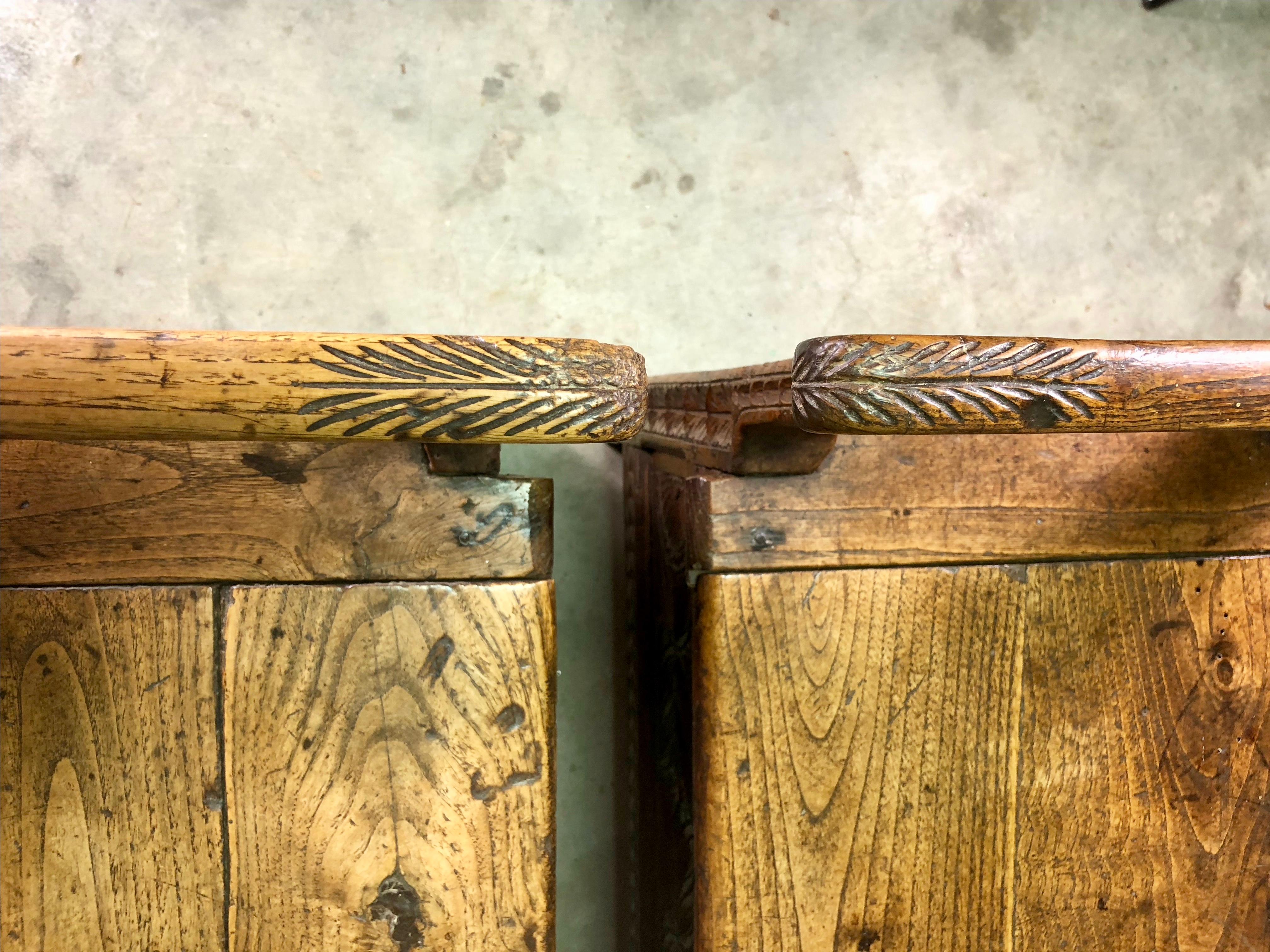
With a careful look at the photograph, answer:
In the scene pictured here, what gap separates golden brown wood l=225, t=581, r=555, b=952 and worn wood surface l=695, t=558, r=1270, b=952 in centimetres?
14

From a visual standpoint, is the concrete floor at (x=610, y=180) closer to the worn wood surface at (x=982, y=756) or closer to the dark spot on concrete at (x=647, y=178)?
the dark spot on concrete at (x=647, y=178)

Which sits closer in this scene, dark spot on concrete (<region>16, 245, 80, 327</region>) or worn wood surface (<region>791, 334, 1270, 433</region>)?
worn wood surface (<region>791, 334, 1270, 433</region>)

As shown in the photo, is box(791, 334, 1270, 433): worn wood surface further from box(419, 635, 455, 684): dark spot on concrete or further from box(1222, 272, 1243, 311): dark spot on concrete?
box(1222, 272, 1243, 311): dark spot on concrete

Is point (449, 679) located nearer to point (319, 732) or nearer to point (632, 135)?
point (319, 732)

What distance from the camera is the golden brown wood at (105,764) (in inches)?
23.4

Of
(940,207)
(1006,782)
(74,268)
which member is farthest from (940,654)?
(74,268)

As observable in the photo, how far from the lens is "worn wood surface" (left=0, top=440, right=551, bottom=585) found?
0.60m

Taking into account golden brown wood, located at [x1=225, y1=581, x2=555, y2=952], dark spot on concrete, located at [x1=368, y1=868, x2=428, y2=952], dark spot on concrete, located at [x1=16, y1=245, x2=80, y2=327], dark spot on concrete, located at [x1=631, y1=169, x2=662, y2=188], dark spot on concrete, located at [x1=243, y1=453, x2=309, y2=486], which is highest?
dark spot on concrete, located at [x1=631, y1=169, x2=662, y2=188]

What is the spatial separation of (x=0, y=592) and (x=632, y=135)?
966 millimetres

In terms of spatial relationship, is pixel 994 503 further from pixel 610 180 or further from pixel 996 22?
pixel 996 22

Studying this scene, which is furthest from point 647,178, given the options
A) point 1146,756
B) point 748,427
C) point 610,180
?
point 1146,756

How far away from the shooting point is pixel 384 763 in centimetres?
61

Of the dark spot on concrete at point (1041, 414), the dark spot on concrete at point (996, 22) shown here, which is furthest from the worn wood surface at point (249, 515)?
the dark spot on concrete at point (996, 22)

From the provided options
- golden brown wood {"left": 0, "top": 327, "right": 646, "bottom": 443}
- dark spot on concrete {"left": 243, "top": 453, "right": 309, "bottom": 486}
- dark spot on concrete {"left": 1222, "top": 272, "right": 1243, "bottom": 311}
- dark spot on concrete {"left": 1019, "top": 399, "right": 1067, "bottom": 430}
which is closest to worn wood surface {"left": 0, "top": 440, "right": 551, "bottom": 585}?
dark spot on concrete {"left": 243, "top": 453, "right": 309, "bottom": 486}
